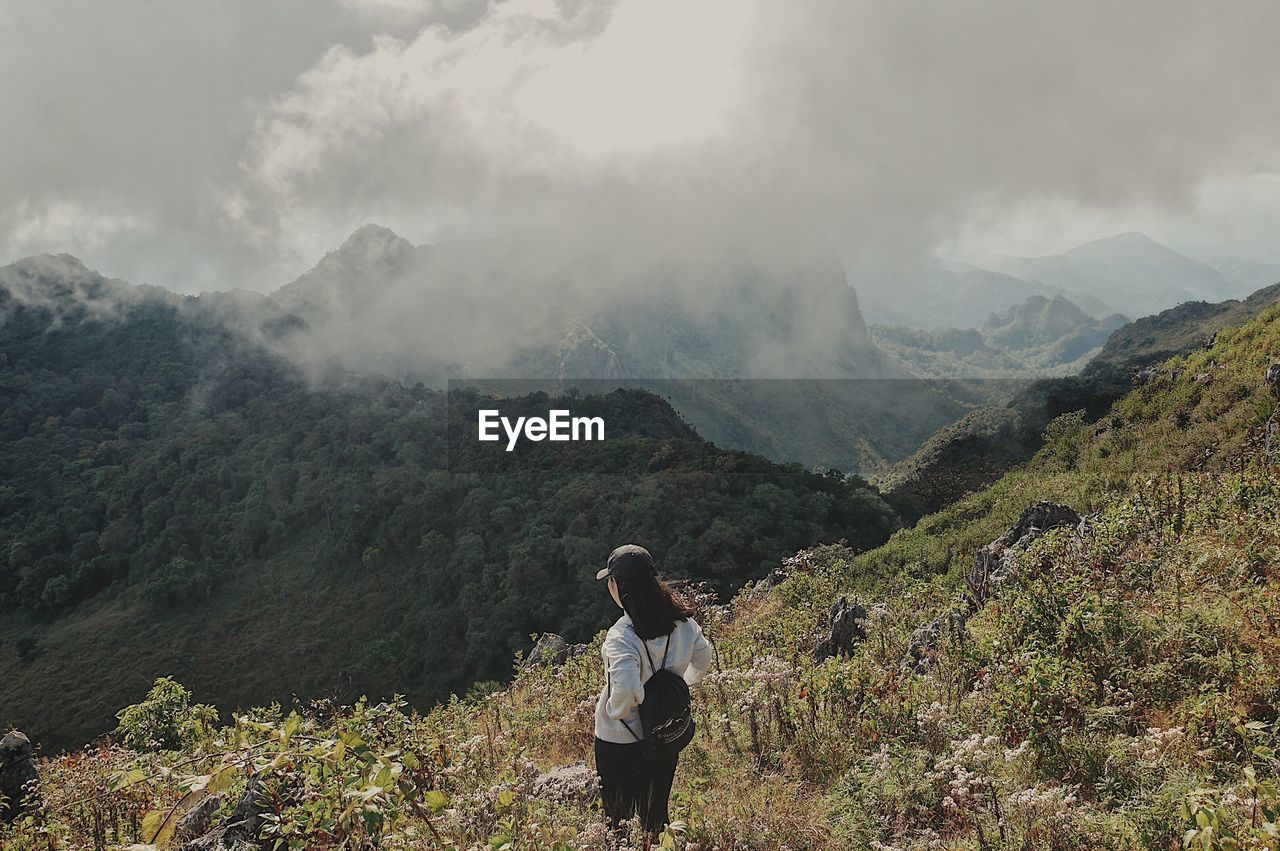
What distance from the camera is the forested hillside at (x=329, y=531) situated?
35.9 metres

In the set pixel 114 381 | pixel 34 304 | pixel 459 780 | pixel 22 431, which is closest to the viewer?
pixel 459 780

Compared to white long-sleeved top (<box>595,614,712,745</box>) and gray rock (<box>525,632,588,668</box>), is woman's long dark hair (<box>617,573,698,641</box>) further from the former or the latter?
gray rock (<box>525,632,588,668</box>)

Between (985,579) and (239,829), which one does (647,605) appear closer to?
(239,829)

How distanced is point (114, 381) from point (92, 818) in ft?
320

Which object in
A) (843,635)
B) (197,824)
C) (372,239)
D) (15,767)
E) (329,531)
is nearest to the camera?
(197,824)

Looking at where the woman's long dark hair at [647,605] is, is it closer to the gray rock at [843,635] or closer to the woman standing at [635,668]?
the woman standing at [635,668]

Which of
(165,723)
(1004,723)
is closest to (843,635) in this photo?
(1004,723)

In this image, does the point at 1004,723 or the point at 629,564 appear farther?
the point at 1004,723

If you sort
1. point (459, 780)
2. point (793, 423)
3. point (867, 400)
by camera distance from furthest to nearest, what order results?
point (867, 400) < point (793, 423) < point (459, 780)

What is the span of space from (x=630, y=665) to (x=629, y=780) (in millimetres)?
810

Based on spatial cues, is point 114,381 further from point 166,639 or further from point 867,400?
point 867,400

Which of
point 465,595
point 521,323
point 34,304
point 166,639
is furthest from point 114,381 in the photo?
point 521,323

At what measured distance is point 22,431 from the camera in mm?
69000

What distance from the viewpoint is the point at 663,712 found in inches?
136
